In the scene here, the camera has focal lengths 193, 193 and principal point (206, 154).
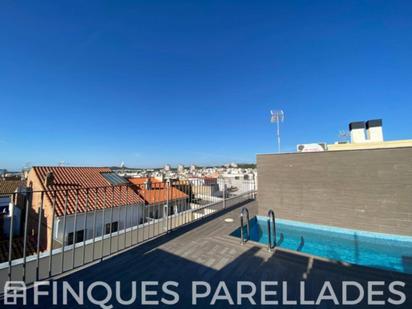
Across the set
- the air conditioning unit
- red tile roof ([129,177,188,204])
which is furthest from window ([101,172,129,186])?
the air conditioning unit

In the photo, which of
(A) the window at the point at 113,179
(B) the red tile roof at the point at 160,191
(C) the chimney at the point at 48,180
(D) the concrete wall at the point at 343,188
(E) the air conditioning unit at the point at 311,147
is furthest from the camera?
(A) the window at the point at 113,179

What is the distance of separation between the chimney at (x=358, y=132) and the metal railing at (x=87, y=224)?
6.23 m

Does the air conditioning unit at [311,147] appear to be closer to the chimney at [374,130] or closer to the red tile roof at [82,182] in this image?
the chimney at [374,130]

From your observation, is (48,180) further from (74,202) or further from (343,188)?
(343,188)

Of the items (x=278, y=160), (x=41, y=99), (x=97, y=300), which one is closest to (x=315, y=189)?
(x=278, y=160)

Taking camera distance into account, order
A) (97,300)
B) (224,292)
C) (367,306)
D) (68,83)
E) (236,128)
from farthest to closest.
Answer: (236,128), (68,83), (224,292), (97,300), (367,306)

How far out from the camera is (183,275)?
2637 millimetres

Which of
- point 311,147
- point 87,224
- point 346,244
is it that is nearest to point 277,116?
point 311,147

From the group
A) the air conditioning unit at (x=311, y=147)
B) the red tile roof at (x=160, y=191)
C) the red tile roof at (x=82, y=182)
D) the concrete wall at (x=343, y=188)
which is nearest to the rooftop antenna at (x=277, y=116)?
the air conditioning unit at (x=311, y=147)

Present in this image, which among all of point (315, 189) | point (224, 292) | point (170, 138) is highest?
point (170, 138)

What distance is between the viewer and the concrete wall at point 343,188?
6.25m

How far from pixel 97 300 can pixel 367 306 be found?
2.88 metres

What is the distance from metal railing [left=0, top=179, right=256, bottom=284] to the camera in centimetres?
246

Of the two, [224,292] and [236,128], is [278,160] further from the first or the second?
[236,128]
